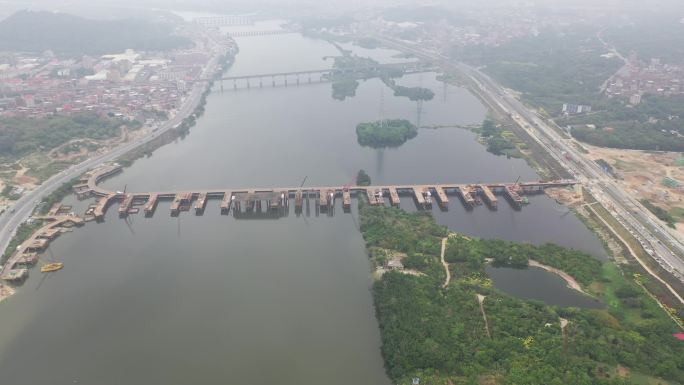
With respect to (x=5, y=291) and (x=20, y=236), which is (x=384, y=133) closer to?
(x=20, y=236)

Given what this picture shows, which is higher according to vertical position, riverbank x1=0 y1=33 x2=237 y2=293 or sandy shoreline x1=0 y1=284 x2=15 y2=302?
riverbank x1=0 y1=33 x2=237 y2=293

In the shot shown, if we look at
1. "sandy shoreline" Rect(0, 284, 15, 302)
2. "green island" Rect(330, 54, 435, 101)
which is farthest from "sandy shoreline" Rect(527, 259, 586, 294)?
"green island" Rect(330, 54, 435, 101)

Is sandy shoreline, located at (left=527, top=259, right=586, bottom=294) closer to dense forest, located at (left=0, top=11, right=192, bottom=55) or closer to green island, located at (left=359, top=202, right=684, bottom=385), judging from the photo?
green island, located at (left=359, top=202, right=684, bottom=385)

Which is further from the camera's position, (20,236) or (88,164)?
(88,164)

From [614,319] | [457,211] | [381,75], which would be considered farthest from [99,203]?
[381,75]

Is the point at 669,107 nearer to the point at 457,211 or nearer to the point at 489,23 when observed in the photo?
the point at 457,211

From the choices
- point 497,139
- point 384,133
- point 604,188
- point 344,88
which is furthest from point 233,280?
point 344,88
